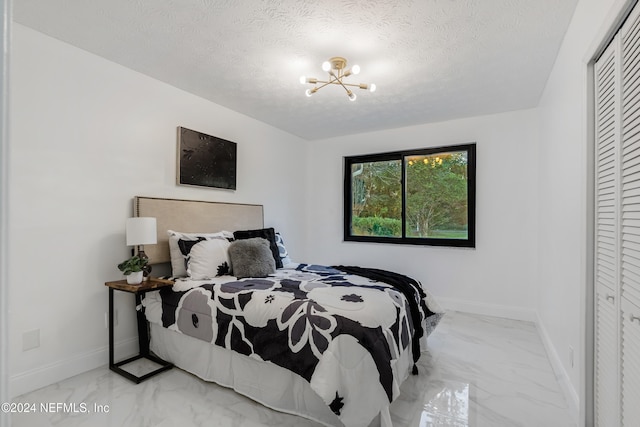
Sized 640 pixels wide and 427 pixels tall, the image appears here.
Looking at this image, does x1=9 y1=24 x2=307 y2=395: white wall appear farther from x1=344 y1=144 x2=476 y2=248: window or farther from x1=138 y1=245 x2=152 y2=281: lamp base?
x1=344 y1=144 x2=476 y2=248: window

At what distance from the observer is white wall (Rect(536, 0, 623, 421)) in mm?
1719

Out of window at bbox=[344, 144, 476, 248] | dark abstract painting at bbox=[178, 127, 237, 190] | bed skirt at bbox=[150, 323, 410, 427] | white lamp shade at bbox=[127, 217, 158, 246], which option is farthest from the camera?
window at bbox=[344, 144, 476, 248]

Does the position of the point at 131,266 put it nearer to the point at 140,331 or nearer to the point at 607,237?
the point at 140,331

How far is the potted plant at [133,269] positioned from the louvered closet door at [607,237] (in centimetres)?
A: 287

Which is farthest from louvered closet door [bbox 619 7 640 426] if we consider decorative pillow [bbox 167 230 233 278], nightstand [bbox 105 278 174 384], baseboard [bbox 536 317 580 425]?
decorative pillow [bbox 167 230 233 278]

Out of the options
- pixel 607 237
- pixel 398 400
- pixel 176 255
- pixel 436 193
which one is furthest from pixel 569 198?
pixel 176 255

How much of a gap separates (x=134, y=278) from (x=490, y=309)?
3.77 metres

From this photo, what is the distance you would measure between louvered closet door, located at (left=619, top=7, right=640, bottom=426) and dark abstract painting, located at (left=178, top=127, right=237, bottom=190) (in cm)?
315

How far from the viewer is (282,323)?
1.90 m

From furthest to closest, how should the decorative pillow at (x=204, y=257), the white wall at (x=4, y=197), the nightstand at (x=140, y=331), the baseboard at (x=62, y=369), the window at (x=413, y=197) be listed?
the window at (x=413, y=197)
the decorative pillow at (x=204, y=257)
the nightstand at (x=140, y=331)
the baseboard at (x=62, y=369)
the white wall at (x=4, y=197)

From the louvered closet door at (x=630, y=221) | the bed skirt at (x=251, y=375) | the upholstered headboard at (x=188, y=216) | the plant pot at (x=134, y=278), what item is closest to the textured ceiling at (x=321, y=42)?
the louvered closet door at (x=630, y=221)

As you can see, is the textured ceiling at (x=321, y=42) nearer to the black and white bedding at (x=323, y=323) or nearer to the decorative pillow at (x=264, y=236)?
the decorative pillow at (x=264, y=236)

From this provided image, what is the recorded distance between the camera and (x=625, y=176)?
1333mm

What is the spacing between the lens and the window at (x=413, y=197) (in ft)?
13.1
